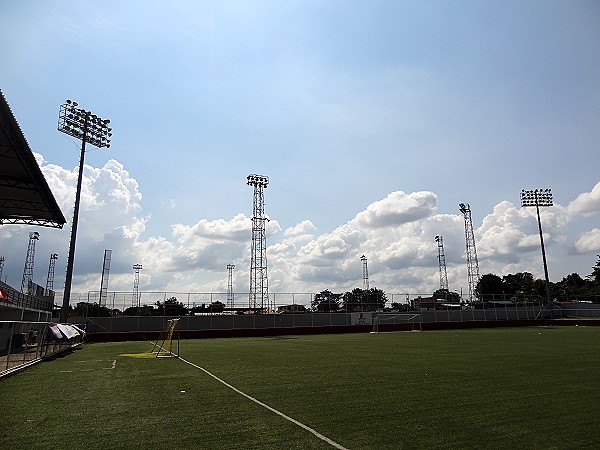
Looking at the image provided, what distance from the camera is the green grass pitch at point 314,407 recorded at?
6.63 meters

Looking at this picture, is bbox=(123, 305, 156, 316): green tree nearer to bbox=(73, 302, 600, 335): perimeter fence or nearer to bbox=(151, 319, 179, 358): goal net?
bbox=(73, 302, 600, 335): perimeter fence

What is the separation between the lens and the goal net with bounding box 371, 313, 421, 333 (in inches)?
2155

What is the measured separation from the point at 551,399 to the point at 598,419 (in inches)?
69.8

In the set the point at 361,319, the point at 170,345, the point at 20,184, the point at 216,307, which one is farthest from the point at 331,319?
the point at 20,184

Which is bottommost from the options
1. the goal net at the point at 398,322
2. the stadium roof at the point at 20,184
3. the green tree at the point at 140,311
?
the goal net at the point at 398,322

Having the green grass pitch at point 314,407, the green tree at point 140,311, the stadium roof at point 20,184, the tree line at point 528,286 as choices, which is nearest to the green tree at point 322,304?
the green tree at point 140,311

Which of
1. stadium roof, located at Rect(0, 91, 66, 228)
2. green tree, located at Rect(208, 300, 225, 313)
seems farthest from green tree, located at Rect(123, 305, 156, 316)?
stadium roof, located at Rect(0, 91, 66, 228)

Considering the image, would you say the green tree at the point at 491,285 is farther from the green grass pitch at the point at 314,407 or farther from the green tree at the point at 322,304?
the green grass pitch at the point at 314,407

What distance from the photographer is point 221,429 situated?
284 inches

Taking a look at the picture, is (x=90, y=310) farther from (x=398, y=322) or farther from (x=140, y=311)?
(x=398, y=322)

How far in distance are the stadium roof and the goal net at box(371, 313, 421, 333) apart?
1498 inches

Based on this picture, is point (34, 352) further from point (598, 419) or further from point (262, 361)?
point (598, 419)

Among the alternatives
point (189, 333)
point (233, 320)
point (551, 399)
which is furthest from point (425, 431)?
point (233, 320)

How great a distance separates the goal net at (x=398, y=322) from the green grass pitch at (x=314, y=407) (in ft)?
132
